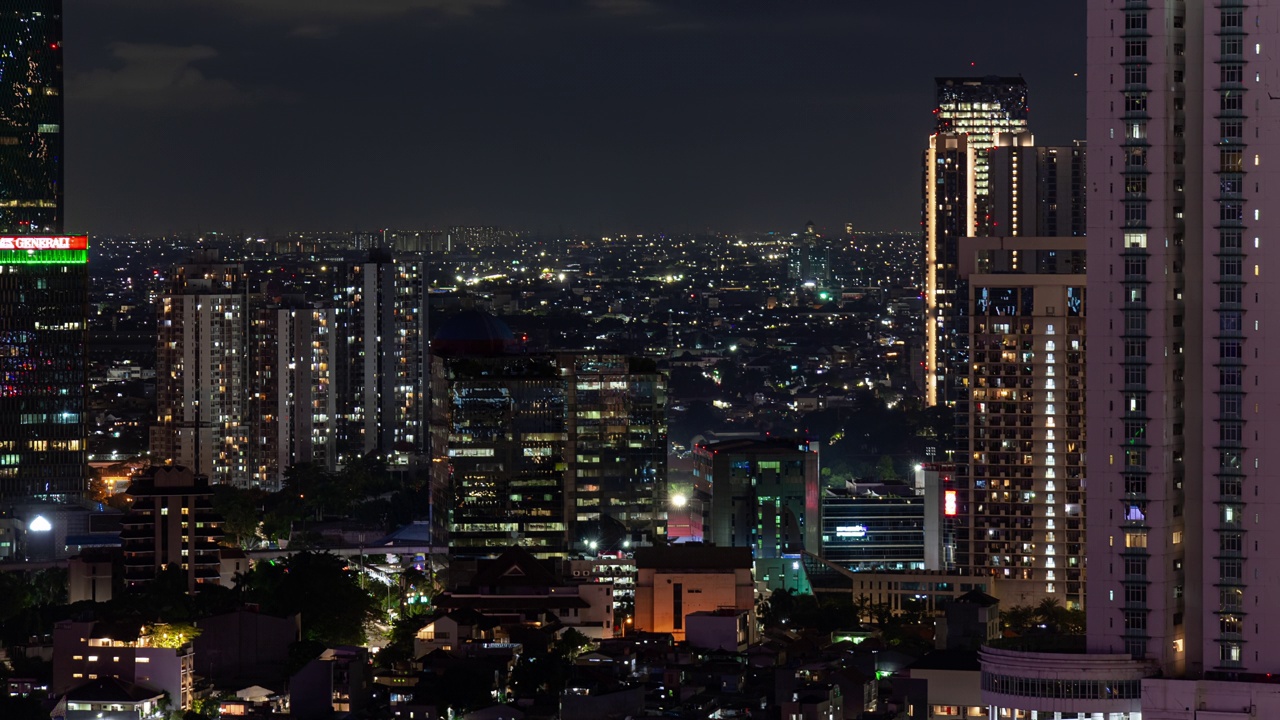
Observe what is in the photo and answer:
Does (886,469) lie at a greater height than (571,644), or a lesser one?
greater

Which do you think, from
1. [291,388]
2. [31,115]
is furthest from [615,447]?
[291,388]

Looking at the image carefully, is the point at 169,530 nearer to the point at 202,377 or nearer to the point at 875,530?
the point at 875,530

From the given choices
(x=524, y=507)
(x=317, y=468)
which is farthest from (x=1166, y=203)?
(x=317, y=468)

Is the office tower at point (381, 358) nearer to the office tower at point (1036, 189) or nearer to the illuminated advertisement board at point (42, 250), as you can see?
the office tower at point (1036, 189)

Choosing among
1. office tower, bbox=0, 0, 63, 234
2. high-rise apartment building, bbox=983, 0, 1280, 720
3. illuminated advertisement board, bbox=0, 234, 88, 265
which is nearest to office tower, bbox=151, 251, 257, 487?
office tower, bbox=0, 0, 63, 234

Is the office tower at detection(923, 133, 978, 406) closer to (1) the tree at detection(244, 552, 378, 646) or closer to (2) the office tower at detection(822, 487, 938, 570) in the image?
(2) the office tower at detection(822, 487, 938, 570)

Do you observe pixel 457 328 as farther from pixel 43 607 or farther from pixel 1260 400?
pixel 1260 400
